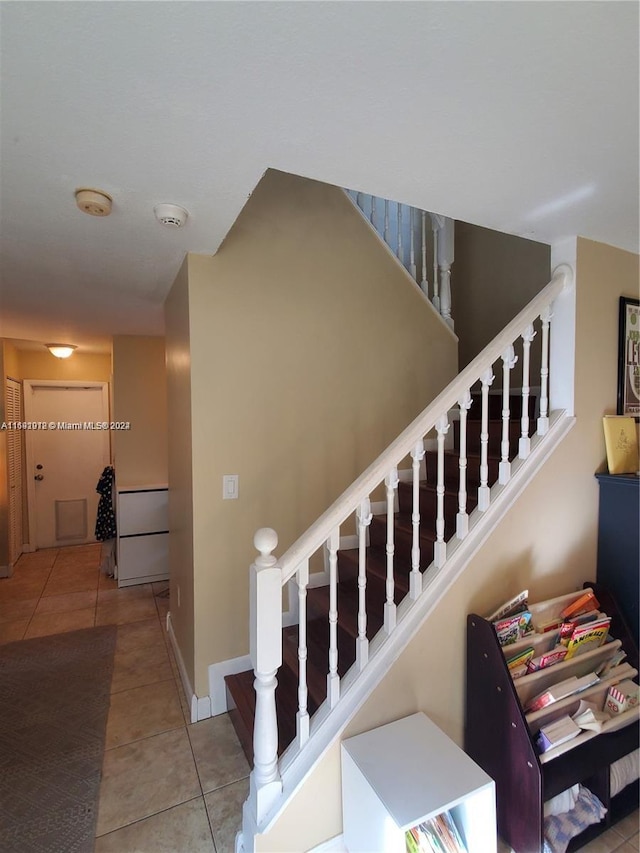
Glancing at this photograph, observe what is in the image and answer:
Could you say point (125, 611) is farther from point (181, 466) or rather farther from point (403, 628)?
point (403, 628)

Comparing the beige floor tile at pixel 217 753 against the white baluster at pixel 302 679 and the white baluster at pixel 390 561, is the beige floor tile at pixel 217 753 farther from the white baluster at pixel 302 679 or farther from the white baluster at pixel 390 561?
the white baluster at pixel 390 561

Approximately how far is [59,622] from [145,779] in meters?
1.90

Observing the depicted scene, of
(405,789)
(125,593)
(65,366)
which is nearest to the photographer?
(405,789)

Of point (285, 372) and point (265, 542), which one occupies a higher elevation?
point (285, 372)

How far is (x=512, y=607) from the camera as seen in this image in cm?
165

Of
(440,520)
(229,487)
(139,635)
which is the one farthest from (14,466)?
(440,520)

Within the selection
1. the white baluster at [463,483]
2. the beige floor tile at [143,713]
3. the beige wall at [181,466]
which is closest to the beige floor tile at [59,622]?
the beige wall at [181,466]

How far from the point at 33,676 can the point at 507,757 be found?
2.62m

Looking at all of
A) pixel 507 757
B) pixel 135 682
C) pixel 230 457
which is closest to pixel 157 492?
pixel 135 682

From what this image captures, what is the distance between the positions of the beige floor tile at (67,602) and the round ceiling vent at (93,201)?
320cm

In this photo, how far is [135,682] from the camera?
2.41 meters

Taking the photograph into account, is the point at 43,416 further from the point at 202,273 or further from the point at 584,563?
the point at 584,563

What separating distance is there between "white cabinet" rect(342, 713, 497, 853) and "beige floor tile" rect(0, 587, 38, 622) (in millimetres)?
3093

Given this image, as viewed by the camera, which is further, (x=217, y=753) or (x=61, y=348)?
(x=61, y=348)
